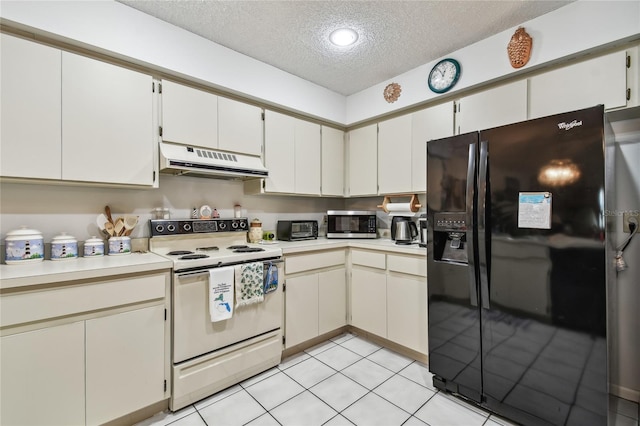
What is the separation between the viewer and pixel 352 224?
3086 millimetres

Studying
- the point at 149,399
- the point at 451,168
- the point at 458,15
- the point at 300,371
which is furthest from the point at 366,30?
the point at 149,399

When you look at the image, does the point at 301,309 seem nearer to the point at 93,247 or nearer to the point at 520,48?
the point at 93,247

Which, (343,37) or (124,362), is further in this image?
(343,37)

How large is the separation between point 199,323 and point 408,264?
1.65 m

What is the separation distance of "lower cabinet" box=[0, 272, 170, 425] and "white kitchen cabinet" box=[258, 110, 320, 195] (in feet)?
4.47

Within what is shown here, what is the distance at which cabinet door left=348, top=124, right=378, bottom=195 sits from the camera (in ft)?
10.3

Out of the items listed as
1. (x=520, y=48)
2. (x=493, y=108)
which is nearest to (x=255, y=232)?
(x=493, y=108)

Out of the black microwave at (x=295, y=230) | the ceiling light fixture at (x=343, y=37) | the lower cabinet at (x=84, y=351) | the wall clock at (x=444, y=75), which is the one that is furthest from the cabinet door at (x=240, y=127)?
the wall clock at (x=444, y=75)

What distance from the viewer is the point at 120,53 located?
1886mm

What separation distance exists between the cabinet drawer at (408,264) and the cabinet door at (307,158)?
1.12 m

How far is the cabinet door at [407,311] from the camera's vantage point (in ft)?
7.69

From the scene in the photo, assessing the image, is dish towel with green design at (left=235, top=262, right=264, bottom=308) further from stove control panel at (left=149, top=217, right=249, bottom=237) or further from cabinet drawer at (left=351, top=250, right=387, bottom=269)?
cabinet drawer at (left=351, top=250, right=387, bottom=269)

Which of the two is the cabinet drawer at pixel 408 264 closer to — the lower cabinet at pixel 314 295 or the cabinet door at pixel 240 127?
the lower cabinet at pixel 314 295

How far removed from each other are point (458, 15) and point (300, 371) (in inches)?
→ 113
